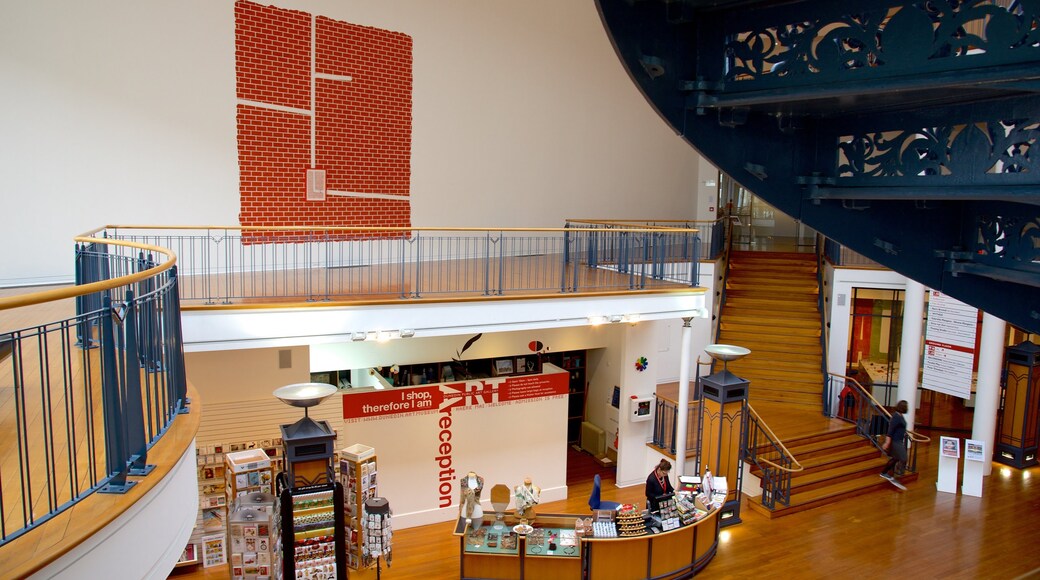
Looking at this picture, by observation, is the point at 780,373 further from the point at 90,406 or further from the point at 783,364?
the point at 90,406

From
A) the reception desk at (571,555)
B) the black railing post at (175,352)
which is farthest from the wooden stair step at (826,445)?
the black railing post at (175,352)

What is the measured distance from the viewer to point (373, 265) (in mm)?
12328

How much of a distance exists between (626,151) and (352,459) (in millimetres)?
10748

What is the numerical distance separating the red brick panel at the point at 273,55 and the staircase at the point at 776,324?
9.55 metres

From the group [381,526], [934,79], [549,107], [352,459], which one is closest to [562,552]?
[381,526]

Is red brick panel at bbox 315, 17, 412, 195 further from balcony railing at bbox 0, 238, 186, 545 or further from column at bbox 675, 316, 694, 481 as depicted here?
balcony railing at bbox 0, 238, 186, 545

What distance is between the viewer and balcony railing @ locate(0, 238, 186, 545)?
263cm

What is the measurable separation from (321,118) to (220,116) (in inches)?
Result: 61.6

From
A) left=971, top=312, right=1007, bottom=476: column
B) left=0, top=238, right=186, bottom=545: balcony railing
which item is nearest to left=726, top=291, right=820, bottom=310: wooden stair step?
left=971, top=312, right=1007, bottom=476: column

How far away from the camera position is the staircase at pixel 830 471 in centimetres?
1074

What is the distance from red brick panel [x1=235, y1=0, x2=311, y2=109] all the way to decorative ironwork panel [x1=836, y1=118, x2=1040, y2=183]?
380 inches

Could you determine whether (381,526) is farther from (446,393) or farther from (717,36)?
(717,36)

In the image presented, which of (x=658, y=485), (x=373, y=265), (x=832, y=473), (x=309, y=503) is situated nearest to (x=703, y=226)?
(x=832, y=473)

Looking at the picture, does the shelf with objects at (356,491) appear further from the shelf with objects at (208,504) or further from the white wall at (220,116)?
the white wall at (220,116)
